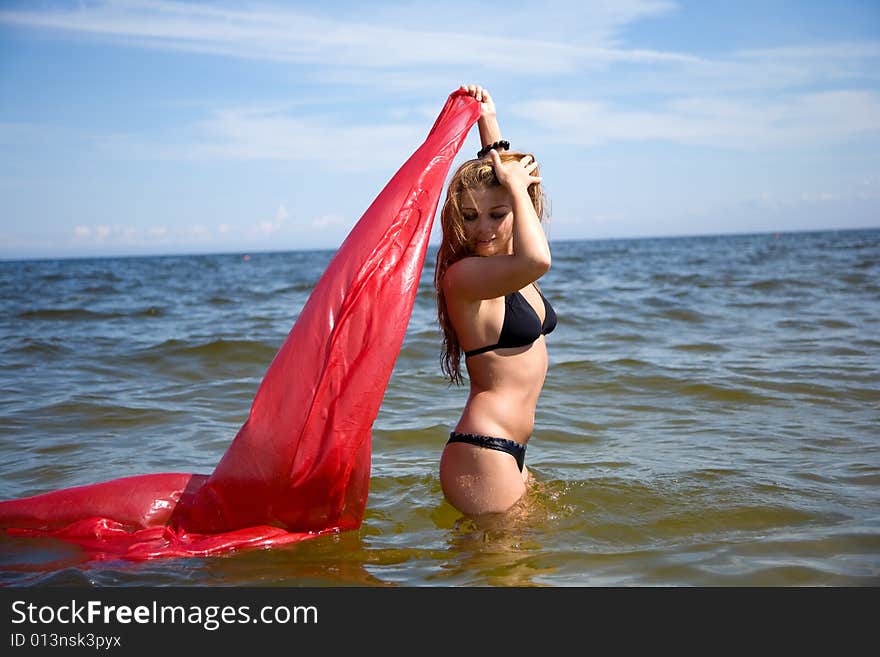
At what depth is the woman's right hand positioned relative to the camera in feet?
11.6

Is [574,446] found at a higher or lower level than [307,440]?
lower

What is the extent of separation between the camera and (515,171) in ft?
11.9

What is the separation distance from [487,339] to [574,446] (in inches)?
95.3

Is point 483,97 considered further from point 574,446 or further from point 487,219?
point 574,446

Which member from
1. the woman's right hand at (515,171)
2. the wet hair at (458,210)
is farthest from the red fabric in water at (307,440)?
the woman's right hand at (515,171)

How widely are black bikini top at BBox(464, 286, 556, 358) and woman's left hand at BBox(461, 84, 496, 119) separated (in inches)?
38.7

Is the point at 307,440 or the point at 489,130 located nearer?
the point at 307,440

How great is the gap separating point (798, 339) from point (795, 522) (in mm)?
6407

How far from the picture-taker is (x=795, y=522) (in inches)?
159

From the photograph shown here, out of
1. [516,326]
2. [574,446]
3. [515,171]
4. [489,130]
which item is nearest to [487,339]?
[516,326]

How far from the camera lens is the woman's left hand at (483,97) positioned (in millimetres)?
4172

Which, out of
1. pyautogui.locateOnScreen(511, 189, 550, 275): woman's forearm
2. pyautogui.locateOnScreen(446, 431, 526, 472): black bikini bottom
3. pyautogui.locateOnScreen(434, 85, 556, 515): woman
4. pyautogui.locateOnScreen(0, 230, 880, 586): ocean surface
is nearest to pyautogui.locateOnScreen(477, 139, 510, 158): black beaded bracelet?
pyautogui.locateOnScreen(434, 85, 556, 515): woman

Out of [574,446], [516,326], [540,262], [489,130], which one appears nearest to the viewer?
[540,262]
